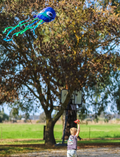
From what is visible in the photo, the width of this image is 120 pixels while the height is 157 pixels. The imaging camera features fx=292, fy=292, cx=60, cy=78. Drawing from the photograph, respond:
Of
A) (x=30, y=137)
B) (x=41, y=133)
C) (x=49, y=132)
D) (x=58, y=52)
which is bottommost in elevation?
(x=30, y=137)

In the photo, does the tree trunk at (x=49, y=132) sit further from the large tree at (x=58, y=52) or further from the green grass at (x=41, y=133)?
the green grass at (x=41, y=133)

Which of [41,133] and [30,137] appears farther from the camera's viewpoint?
[41,133]

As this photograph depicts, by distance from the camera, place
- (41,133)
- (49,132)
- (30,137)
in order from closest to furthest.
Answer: (49,132) < (30,137) < (41,133)

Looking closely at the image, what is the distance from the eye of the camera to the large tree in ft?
54.2

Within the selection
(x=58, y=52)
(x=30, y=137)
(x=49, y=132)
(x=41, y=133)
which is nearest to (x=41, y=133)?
(x=41, y=133)

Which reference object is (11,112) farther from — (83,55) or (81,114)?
(83,55)

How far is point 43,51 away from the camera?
1664cm

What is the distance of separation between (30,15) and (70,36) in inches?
121

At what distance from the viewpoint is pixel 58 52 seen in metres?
16.5

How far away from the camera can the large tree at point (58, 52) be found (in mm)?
16531

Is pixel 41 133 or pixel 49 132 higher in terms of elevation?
pixel 49 132

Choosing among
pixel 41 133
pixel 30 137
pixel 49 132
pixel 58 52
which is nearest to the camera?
pixel 58 52

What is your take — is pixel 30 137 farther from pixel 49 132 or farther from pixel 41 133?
→ pixel 49 132

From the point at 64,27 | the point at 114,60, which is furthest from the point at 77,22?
the point at 114,60
